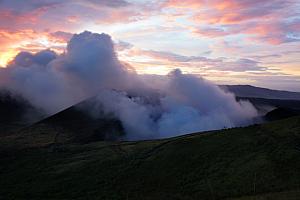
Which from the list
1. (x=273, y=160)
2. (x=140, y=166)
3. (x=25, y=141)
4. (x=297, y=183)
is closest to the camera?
(x=297, y=183)

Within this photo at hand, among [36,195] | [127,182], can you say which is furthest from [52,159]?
[127,182]

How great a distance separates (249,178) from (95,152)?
67.6 m

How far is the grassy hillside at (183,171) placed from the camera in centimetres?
6931

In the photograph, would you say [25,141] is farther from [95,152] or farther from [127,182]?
[127,182]

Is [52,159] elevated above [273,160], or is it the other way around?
[273,160]

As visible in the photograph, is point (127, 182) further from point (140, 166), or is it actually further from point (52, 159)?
point (52, 159)

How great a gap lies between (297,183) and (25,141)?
157 m

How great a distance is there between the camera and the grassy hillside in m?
69.3

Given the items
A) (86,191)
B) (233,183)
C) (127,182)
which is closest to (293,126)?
(233,183)

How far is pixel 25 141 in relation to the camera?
196 m

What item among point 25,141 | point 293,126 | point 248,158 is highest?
point 293,126

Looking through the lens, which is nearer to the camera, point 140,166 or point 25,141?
point 140,166

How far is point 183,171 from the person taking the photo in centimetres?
8556

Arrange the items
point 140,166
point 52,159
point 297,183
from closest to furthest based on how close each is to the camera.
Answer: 1. point 297,183
2. point 140,166
3. point 52,159
